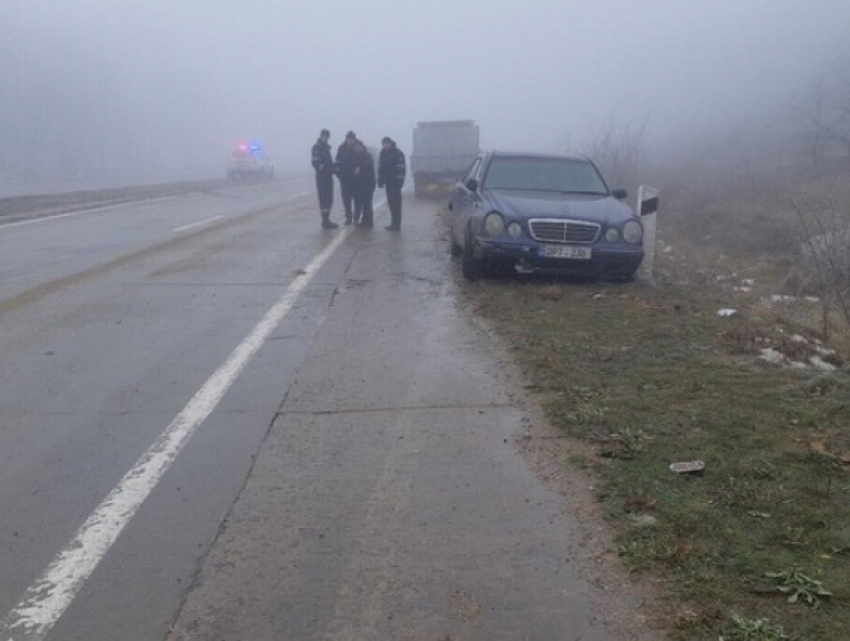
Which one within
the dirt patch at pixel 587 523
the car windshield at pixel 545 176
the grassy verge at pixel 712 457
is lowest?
the dirt patch at pixel 587 523

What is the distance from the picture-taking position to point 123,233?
17172 mm

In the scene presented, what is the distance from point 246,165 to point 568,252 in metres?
41.4

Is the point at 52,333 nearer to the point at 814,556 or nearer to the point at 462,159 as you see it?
the point at 814,556

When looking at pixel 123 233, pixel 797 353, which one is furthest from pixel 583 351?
pixel 123 233

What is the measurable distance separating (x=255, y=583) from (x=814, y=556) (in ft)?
7.46

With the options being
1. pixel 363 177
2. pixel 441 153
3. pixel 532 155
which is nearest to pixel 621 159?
pixel 441 153

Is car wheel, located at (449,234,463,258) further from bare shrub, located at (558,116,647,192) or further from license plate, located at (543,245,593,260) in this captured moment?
bare shrub, located at (558,116,647,192)

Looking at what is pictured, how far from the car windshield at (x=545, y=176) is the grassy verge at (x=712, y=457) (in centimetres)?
338

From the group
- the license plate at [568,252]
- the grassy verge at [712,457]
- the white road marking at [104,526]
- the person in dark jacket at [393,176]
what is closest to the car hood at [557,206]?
the license plate at [568,252]

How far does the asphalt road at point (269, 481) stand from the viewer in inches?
142

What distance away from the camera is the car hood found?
10.7 meters

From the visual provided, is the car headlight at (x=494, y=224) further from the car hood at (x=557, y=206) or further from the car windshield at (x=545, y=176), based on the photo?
the car windshield at (x=545, y=176)

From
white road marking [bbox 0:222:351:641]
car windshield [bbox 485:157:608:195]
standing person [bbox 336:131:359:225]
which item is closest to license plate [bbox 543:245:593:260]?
car windshield [bbox 485:157:608:195]

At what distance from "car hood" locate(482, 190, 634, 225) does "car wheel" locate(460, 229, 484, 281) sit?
19.7 inches
